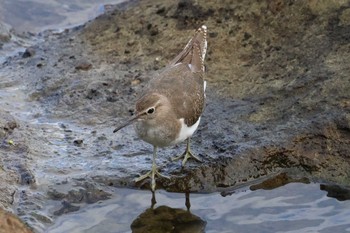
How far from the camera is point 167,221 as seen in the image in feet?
22.3

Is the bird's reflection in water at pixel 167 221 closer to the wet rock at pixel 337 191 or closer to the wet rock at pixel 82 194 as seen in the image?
the wet rock at pixel 82 194

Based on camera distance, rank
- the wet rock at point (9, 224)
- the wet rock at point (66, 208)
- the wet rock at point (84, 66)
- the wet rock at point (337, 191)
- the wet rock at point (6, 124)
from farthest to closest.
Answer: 1. the wet rock at point (84, 66)
2. the wet rock at point (6, 124)
3. the wet rock at point (337, 191)
4. the wet rock at point (66, 208)
5. the wet rock at point (9, 224)

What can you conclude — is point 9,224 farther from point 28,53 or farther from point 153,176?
point 28,53

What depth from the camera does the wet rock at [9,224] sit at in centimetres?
534

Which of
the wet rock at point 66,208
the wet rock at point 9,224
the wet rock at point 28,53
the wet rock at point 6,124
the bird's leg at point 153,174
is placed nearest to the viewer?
the wet rock at point 9,224

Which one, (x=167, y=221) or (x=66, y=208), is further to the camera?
(x=66, y=208)

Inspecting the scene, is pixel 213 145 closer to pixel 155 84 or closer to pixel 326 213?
pixel 155 84

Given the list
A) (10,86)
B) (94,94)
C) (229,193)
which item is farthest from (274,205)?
(10,86)

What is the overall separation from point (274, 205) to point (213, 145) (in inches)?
40.5

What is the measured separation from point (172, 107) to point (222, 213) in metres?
1.11

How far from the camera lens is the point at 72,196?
7.08 meters

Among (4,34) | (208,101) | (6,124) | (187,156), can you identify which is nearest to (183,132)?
(187,156)

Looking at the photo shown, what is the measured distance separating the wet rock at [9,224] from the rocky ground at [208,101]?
1.28 m

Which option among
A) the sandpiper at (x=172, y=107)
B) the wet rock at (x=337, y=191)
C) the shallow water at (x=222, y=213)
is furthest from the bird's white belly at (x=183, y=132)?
the wet rock at (x=337, y=191)
